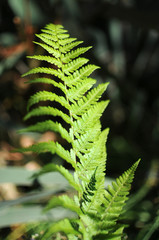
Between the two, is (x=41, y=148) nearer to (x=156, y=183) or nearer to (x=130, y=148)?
(x=156, y=183)

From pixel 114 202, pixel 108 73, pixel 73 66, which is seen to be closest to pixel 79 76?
pixel 73 66

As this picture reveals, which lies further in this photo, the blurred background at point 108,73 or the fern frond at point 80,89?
the blurred background at point 108,73

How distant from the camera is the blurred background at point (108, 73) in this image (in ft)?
4.38

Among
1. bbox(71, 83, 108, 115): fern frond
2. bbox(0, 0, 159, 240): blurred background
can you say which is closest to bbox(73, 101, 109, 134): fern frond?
bbox(71, 83, 108, 115): fern frond

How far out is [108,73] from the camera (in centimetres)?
147

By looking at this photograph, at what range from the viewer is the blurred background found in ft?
4.38

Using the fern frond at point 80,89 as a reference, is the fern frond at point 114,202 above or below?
below

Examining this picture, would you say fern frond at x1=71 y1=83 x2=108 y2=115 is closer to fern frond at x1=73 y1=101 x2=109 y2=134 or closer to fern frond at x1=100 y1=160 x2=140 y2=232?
fern frond at x1=73 y1=101 x2=109 y2=134

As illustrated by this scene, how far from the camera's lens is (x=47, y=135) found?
1.50 metres

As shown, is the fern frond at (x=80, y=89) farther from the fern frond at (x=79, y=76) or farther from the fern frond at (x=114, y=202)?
the fern frond at (x=114, y=202)

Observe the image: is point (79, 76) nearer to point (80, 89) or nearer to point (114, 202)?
point (80, 89)

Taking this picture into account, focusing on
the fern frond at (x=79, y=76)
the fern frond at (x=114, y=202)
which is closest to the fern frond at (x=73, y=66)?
the fern frond at (x=79, y=76)

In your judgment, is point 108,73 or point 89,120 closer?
point 89,120

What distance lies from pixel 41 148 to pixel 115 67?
1605mm
